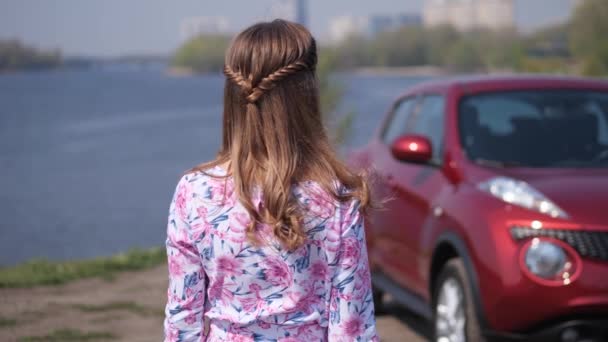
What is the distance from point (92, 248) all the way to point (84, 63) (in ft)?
168

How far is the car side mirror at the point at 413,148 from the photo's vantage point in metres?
5.31

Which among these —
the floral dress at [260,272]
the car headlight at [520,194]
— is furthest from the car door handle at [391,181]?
the floral dress at [260,272]

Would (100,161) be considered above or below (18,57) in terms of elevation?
below

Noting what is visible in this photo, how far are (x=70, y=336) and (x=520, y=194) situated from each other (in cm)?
292

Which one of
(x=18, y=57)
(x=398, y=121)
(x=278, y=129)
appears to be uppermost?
(x=278, y=129)

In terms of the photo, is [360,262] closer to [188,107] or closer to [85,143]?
[85,143]

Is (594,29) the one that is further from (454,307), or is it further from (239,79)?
(239,79)

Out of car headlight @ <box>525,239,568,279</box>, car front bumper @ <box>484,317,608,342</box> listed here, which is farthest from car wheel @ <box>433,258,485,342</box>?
car headlight @ <box>525,239,568,279</box>

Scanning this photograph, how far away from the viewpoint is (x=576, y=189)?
181 inches

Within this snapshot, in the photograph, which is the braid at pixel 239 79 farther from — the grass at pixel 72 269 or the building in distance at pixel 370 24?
the building in distance at pixel 370 24

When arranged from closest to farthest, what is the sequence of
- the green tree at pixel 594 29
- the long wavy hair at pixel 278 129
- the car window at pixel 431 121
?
1. the long wavy hair at pixel 278 129
2. the car window at pixel 431 121
3. the green tree at pixel 594 29

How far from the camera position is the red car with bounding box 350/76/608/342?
14.2 ft

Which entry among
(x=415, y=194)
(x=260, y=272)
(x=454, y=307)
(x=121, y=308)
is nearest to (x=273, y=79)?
(x=260, y=272)

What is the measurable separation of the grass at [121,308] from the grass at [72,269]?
1.14 m
